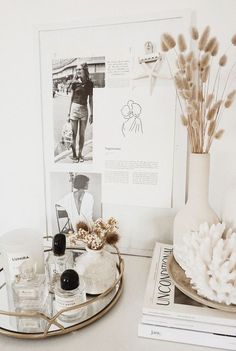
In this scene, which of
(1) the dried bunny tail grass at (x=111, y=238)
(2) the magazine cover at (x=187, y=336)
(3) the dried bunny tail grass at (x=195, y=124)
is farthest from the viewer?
(1) the dried bunny tail grass at (x=111, y=238)

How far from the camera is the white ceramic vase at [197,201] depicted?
62 cm

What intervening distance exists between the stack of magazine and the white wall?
0.34 m

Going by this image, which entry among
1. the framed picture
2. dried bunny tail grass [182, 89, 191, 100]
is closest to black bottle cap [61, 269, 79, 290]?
the framed picture

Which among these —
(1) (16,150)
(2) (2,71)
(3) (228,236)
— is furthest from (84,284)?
(2) (2,71)

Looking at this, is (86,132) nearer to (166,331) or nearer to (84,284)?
(84,284)

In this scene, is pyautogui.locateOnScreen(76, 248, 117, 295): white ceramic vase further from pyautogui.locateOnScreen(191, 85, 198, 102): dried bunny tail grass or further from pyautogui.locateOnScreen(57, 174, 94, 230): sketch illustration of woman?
pyautogui.locateOnScreen(191, 85, 198, 102): dried bunny tail grass

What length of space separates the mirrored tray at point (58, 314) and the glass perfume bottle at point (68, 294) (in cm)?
1

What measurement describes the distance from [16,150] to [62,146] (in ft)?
0.54

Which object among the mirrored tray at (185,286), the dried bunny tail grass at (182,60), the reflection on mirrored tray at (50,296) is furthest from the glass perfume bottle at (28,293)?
the dried bunny tail grass at (182,60)

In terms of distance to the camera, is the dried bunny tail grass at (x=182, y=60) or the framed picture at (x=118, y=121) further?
the framed picture at (x=118, y=121)

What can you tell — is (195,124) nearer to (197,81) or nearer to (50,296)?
(197,81)

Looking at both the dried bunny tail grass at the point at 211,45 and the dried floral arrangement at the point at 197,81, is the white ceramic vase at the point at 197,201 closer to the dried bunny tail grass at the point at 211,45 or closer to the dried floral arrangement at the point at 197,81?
the dried floral arrangement at the point at 197,81

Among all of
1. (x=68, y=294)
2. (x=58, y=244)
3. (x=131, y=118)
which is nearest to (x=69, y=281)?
(x=68, y=294)

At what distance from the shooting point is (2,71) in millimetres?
841
